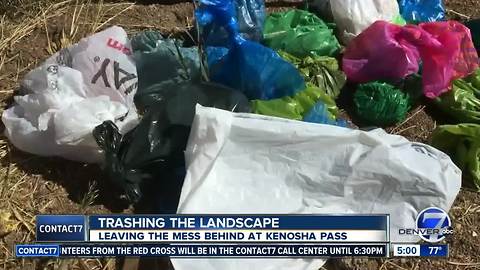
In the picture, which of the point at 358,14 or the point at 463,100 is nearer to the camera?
the point at 463,100

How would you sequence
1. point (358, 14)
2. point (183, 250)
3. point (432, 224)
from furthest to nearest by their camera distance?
1. point (358, 14)
2. point (432, 224)
3. point (183, 250)

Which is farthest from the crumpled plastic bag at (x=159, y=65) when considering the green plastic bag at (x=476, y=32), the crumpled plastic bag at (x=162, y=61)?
the green plastic bag at (x=476, y=32)

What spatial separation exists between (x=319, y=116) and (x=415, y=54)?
0.52 meters

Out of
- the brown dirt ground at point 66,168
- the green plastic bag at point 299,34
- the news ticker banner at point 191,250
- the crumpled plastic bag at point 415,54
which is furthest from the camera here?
the green plastic bag at point 299,34

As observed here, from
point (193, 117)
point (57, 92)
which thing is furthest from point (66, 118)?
point (193, 117)

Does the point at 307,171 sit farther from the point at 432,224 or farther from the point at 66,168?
the point at 66,168

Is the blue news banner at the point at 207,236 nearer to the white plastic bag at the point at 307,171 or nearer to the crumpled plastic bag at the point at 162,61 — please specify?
the white plastic bag at the point at 307,171

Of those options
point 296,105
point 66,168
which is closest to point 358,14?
point 296,105

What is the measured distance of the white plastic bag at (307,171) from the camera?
237cm

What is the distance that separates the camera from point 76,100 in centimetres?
256

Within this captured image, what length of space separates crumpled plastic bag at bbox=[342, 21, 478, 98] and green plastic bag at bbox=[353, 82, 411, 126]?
81mm

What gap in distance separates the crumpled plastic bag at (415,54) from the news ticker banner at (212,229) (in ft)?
2.42

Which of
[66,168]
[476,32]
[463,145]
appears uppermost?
[476,32]

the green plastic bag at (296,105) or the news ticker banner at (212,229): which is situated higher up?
the green plastic bag at (296,105)
